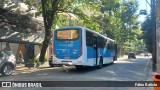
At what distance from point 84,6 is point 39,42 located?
765cm

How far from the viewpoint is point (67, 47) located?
19.6 m

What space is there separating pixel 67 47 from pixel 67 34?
89 cm

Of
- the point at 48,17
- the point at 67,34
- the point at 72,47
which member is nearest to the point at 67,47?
the point at 72,47

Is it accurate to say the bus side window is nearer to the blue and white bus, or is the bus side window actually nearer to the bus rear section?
the blue and white bus

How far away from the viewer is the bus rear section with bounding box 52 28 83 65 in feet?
63.4

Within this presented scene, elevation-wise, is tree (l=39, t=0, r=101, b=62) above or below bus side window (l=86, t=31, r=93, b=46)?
above

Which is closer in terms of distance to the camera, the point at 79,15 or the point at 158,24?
the point at 158,24

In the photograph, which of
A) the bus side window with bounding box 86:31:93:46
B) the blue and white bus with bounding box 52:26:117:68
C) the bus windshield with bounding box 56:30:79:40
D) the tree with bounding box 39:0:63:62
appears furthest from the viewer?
the tree with bounding box 39:0:63:62

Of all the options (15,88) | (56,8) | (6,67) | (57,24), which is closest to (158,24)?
(15,88)

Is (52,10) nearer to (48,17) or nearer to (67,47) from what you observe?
(48,17)

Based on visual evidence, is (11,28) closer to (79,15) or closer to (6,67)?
(79,15)

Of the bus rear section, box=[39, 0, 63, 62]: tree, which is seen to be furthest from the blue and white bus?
box=[39, 0, 63, 62]: tree

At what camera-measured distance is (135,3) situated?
7244 cm

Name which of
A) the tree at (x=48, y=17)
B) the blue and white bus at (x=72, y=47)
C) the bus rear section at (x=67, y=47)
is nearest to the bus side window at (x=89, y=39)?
the blue and white bus at (x=72, y=47)
